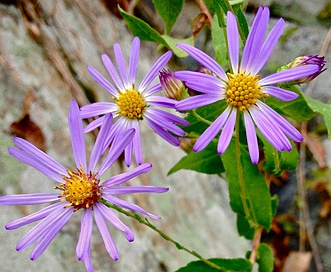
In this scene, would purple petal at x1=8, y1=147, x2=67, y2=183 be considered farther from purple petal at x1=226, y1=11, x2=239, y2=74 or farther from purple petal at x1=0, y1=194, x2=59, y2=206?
purple petal at x1=226, y1=11, x2=239, y2=74

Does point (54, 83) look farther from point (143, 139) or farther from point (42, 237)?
point (42, 237)

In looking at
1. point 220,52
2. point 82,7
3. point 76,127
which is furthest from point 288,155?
point 82,7

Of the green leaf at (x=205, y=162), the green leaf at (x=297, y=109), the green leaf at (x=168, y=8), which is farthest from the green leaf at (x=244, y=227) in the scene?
the green leaf at (x=168, y=8)

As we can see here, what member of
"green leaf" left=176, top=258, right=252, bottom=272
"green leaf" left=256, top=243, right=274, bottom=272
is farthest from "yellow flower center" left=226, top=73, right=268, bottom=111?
"green leaf" left=256, top=243, right=274, bottom=272

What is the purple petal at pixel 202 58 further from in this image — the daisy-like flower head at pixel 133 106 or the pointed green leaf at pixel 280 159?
the pointed green leaf at pixel 280 159

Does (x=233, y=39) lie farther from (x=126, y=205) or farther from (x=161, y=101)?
(x=126, y=205)
